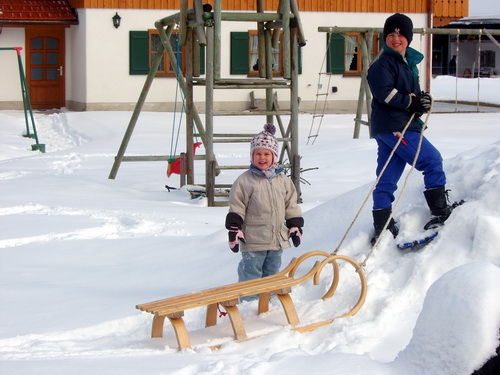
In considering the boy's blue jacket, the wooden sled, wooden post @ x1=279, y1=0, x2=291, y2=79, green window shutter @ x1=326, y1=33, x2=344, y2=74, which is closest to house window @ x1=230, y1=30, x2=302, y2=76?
green window shutter @ x1=326, y1=33, x2=344, y2=74

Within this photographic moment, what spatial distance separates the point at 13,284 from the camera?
6.88m

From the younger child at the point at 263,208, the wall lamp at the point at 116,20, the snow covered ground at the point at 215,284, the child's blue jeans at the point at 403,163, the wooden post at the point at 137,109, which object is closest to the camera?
the snow covered ground at the point at 215,284

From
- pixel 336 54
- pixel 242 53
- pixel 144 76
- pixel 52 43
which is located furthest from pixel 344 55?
pixel 52 43

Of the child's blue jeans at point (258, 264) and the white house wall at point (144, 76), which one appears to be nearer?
the child's blue jeans at point (258, 264)

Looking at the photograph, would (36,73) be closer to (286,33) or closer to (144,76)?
(144,76)

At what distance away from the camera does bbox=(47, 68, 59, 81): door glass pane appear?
25.8 metres

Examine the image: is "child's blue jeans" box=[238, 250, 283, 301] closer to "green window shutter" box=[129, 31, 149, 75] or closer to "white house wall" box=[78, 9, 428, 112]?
"white house wall" box=[78, 9, 428, 112]

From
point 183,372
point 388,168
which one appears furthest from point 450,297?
point 388,168

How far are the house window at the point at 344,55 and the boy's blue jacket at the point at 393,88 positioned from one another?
1910cm

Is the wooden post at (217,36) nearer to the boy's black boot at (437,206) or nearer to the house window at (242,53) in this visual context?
the boy's black boot at (437,206)

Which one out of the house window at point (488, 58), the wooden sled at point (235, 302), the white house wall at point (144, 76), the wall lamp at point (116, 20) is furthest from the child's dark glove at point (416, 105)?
the house window at point (488, 58)

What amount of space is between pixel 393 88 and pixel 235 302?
5.91 ft

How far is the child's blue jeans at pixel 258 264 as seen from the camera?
5.87 meters

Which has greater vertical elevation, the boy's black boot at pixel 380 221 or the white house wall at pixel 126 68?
the white house wall at pixel 126 68
